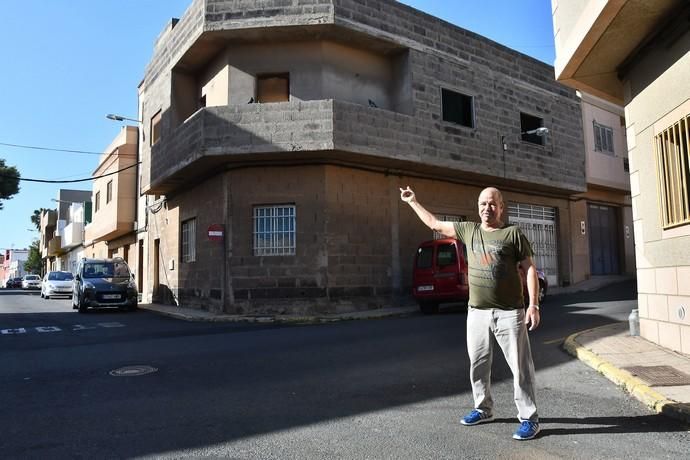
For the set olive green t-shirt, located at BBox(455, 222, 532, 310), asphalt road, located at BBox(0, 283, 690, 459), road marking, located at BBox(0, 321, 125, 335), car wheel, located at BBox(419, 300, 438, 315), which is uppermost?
olive green t-shirt, located at BBox(455, 222, 532, 310)

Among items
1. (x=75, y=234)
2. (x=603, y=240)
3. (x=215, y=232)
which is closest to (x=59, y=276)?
(x=75, y=234)

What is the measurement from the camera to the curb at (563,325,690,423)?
4.38 m

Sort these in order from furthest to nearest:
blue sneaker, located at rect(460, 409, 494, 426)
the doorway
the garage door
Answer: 1. the doorway
2. the garage door
3. blue sneaker, located at rect(460, 409, 494, 426)

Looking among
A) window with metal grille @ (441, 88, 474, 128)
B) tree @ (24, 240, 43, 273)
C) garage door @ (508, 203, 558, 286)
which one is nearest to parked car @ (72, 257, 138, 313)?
window with metal grille @ (441, 88, 474, 128)

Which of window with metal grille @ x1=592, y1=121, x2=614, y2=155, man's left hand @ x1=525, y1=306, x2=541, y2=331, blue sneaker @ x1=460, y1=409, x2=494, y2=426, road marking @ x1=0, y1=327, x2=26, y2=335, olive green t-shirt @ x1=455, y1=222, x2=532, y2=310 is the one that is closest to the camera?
man's left hand @ x1=525, y1=306, x2=541, y2=331

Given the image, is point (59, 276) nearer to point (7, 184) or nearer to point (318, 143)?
point (7, 184)

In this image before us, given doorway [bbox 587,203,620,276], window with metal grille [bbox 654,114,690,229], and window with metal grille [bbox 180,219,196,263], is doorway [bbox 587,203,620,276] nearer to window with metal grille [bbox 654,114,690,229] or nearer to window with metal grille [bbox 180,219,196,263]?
window with metal grille [bbox 180,219,196,263]

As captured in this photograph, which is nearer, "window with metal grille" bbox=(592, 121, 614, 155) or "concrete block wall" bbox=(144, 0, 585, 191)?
"concrete block wall" bbox=(144, 0, 585, 191)

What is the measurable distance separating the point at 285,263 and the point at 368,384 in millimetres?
9085

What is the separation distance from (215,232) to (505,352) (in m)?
11.8

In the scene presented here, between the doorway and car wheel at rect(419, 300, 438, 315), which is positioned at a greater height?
the doorway

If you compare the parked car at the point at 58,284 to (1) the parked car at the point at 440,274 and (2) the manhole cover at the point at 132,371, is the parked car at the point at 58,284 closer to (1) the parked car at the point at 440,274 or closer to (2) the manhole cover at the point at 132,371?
(1) the parked car at the point at 440,274

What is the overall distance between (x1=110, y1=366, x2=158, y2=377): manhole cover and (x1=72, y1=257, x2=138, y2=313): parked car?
1126 centimetres

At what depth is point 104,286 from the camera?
16969 millimetres
